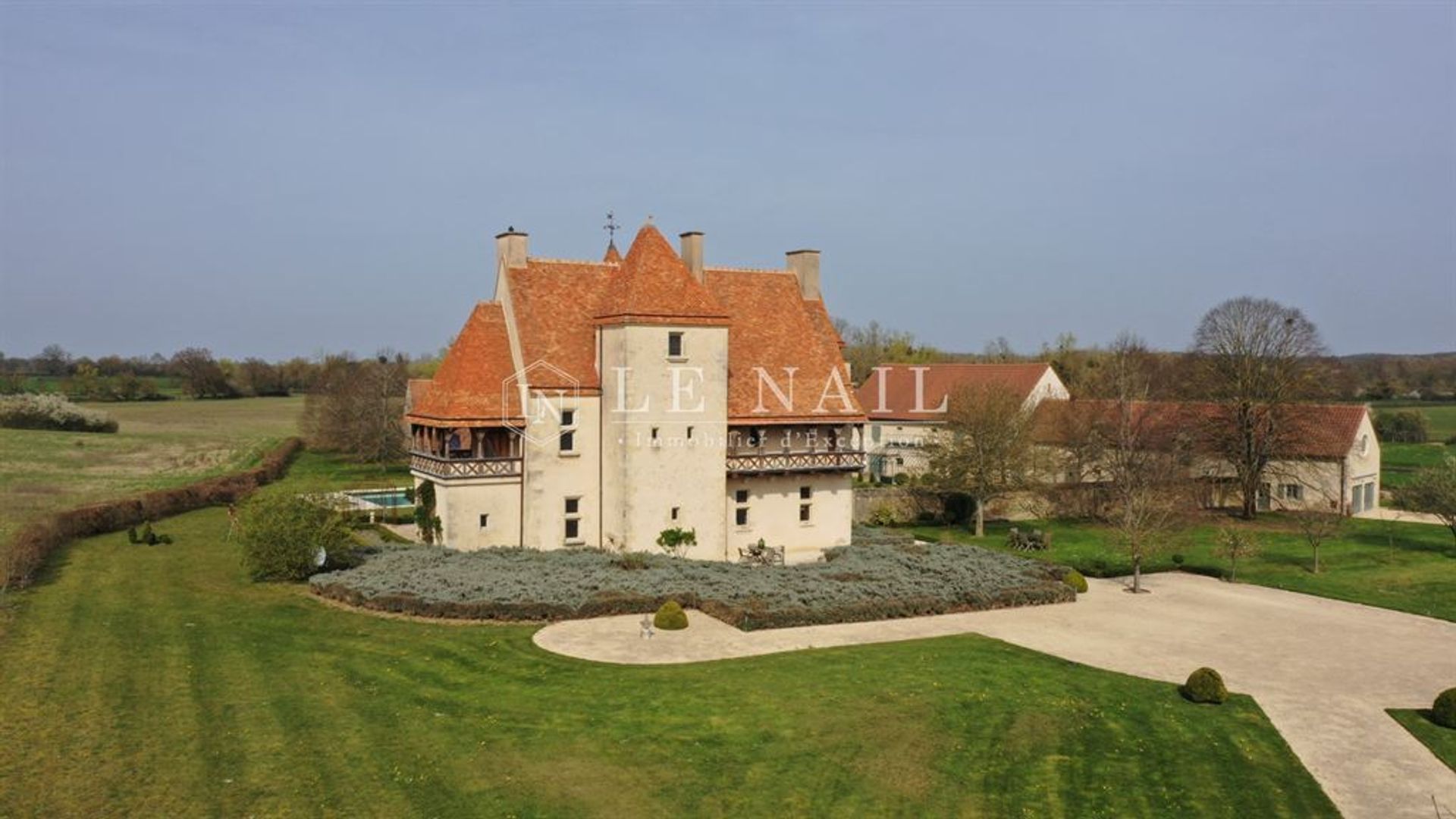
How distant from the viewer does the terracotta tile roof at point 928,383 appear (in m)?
65.4

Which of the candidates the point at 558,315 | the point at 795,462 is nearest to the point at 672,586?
the point at 795,462

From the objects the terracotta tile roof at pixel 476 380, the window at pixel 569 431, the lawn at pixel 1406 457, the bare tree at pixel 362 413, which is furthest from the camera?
the lawn at pixel 1406 457

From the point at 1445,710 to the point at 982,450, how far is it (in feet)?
82.6

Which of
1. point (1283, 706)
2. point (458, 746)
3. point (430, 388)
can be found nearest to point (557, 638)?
point (458, 746)

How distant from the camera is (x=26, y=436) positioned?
2596 inches

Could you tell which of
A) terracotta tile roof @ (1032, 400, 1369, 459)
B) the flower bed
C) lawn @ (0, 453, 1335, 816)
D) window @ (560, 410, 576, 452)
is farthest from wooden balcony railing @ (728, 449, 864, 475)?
terracotta tile roof @ (1032, 400, 1369, 459)

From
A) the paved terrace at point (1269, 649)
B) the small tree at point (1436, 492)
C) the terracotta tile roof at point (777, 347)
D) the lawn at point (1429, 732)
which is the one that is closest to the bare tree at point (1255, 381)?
the small tree at point (1436, 492)

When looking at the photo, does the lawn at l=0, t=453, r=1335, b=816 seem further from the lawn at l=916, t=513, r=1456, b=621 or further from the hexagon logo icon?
the lawn at l=916, t=513, r=1456, b=621

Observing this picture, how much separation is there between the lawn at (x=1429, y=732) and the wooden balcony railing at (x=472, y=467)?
25.1m

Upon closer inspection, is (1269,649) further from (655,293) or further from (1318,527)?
(655,293)

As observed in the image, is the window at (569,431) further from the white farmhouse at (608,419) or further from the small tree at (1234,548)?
the small tree at (1234,548)

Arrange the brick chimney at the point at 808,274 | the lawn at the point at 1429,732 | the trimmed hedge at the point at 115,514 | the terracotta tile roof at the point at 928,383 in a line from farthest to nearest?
the terracotta tile roof at the point at 928,383
the brick chimney at the point at 808,274
the trimmed hedge at the point at 115,514
the lawn at the point at 1429,732

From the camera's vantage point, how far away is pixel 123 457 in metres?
62.3

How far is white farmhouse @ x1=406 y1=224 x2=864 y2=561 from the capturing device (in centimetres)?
3534
